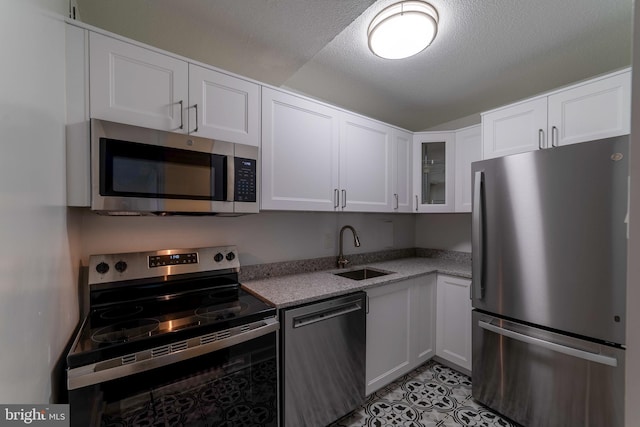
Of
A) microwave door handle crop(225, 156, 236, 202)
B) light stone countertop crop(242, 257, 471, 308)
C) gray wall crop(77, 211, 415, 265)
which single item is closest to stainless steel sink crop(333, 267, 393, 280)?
light stone countertop crop(242, 257, 471, 308)

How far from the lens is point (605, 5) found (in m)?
1.29

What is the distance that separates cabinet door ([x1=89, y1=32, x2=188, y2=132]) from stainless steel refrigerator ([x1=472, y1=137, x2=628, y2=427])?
6.19ft

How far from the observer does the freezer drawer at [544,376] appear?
1301 millimetres

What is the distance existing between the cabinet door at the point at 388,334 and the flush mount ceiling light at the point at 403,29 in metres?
1.52

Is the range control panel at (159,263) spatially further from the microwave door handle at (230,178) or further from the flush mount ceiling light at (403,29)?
the flush mount ceiling light at (403,29)

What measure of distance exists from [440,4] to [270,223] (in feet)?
5.47

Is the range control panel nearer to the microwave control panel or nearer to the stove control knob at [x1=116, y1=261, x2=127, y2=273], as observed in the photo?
the stove control knob at [x1=116, y1=261, x2=127, y2=273]

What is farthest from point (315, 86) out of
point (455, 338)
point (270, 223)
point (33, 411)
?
point (455, 338)

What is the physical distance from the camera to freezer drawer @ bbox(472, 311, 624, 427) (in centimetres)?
130

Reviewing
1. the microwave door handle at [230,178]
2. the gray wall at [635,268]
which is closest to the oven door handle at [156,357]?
the microwave door handle at [230,178]

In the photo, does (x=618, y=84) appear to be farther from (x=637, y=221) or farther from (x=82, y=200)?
(x=82, y=200)

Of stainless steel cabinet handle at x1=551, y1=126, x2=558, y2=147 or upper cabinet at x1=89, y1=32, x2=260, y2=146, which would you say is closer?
upper cabinet at x1=89, y1=32, x2=260, y2=146

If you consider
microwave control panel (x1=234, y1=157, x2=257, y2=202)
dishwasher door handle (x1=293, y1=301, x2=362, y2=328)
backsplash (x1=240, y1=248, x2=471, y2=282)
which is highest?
microwave control panel (x1=234, y1=157, x2=257, y2=202)

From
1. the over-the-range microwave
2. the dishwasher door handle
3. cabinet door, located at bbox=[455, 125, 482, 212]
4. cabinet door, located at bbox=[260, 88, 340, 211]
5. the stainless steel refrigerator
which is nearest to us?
the over-the-range microwave
